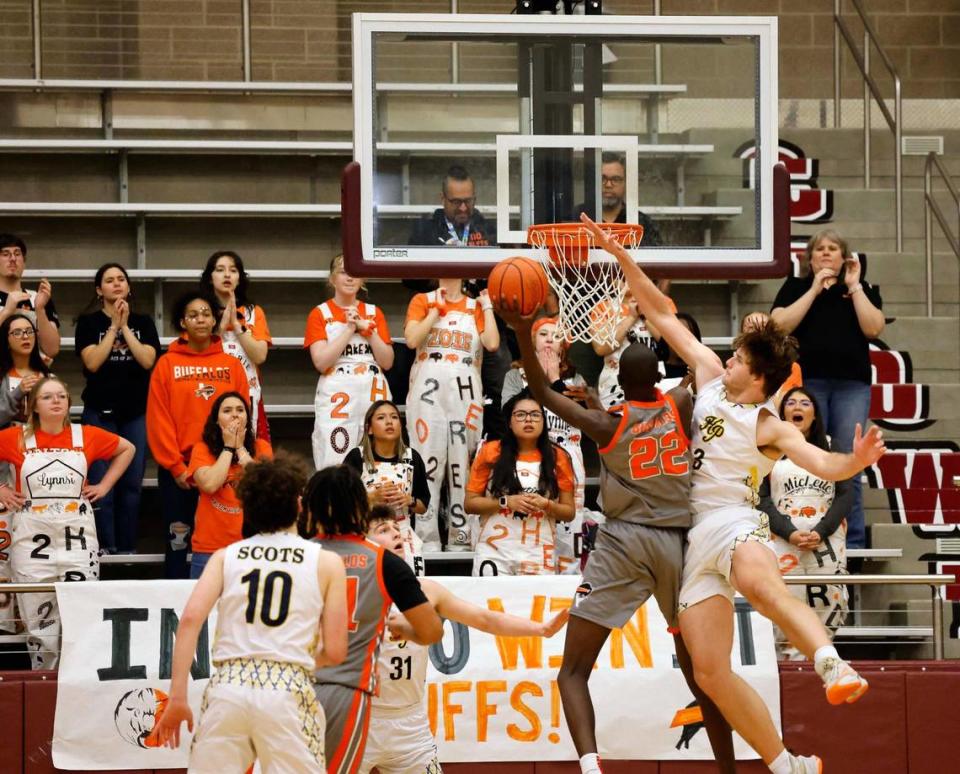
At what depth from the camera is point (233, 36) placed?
13711 mm

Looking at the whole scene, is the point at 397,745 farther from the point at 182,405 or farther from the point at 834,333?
the point at 834,333

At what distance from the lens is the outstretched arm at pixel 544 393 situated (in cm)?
655

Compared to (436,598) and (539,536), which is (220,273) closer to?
(539,536)

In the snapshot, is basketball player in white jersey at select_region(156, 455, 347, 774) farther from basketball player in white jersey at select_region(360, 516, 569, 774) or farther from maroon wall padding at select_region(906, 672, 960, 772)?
maroon wall padding at select_region(906, 672, 960, 772)

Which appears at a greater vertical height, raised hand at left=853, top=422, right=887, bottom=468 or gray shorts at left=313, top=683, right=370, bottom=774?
raised hand at left=853, top=422, right=887, bottom=468

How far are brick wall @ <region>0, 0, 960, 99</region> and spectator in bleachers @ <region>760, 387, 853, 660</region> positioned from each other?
5563 millimetres

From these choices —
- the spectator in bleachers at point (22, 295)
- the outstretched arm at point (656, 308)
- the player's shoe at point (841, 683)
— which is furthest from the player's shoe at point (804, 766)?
the spectator in bleachers at point (22, 295)

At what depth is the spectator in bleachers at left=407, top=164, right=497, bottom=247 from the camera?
8141 mm

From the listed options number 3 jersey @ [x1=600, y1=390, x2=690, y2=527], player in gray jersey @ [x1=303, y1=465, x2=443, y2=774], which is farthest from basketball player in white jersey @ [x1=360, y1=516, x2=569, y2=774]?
number 3 jersey @ [x1=600, y1=390, x2=690, y2=527]

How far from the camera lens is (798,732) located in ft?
28.8

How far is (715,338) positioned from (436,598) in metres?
5.93

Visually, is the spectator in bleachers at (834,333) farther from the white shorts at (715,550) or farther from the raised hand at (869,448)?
the raised hand at (869,448)

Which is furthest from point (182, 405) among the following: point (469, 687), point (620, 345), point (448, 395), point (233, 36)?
point (233, 36)

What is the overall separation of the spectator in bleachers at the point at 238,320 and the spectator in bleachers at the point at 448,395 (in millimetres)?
1002
